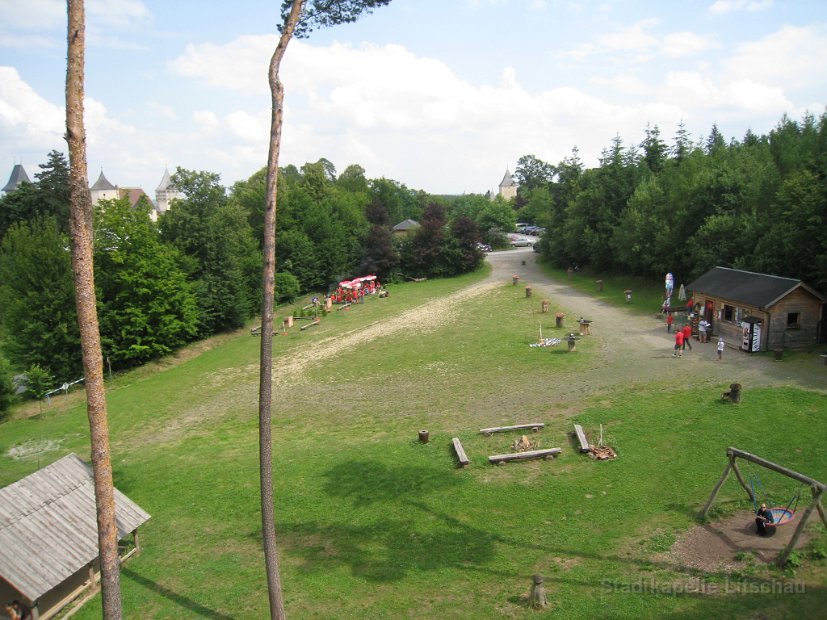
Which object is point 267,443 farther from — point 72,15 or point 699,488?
point 699,488

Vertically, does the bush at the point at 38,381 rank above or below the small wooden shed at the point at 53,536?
below

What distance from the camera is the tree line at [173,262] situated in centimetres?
3297

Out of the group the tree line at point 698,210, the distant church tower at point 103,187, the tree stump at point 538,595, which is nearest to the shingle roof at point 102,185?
the distant church tower at point 103,187

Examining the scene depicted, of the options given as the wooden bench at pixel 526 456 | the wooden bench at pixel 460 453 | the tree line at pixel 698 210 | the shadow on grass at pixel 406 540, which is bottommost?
the shadow on grass at pixel 406 540

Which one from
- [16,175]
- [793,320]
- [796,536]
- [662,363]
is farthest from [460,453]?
[16,175]

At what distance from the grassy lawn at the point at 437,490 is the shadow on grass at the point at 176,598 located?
1.7 inches

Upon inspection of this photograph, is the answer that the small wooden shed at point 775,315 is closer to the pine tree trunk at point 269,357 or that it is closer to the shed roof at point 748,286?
the shed roof at point 748,286

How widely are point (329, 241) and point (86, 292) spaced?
168 ft

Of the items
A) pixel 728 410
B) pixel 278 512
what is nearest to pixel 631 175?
pixel 728 410

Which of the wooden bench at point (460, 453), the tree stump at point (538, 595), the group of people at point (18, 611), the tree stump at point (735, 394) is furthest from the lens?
the tree stump at point (735, 394)

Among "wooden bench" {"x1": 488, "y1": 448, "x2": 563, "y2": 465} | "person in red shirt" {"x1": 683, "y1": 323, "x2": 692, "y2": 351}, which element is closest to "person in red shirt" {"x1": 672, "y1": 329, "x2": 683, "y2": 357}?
"person in red shirt" {"x1": 683, "y1": 323, "x2": 692, "y2": 351}

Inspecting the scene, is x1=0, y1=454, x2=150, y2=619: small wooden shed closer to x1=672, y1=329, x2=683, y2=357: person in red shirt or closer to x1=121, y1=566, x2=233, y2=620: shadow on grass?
x1=121, y1=566, x2=233, y2=620: shadow on grass

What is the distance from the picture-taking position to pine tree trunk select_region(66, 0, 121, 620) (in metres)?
8.51

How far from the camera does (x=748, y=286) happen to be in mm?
26250
